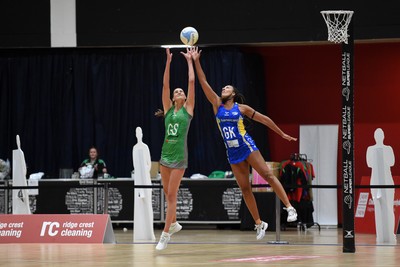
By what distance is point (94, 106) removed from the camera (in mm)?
21266

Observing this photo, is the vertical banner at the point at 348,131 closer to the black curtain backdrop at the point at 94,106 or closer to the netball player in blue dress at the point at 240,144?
the netball player in blue dress at the point at 240,144

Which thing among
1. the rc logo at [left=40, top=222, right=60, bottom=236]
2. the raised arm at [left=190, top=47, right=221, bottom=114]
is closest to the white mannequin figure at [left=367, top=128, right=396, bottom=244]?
the raised arm at [left=190, top=47, right=221, bottom=114]

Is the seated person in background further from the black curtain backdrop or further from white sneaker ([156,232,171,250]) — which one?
white sneaker ([156,232,171,250])

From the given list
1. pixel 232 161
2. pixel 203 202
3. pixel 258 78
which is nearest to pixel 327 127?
pixel 258 78

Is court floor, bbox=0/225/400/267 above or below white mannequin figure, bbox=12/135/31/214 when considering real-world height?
below

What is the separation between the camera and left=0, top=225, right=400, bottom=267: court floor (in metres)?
10.7

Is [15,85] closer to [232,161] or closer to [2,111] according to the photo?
[2,111]

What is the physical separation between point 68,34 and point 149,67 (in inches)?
79.2

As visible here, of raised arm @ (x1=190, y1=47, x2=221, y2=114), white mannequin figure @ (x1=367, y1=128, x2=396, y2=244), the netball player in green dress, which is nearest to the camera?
the netball player in green dress

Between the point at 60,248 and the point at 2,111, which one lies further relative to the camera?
the point at 2,111

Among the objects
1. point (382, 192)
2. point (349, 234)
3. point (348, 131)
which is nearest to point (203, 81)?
point (348, 131)

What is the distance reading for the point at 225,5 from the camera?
1970 centimetres

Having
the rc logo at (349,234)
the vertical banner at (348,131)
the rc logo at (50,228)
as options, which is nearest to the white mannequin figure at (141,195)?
the rc logo at (50,228)

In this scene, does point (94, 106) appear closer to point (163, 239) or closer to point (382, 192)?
point (382, 192)
